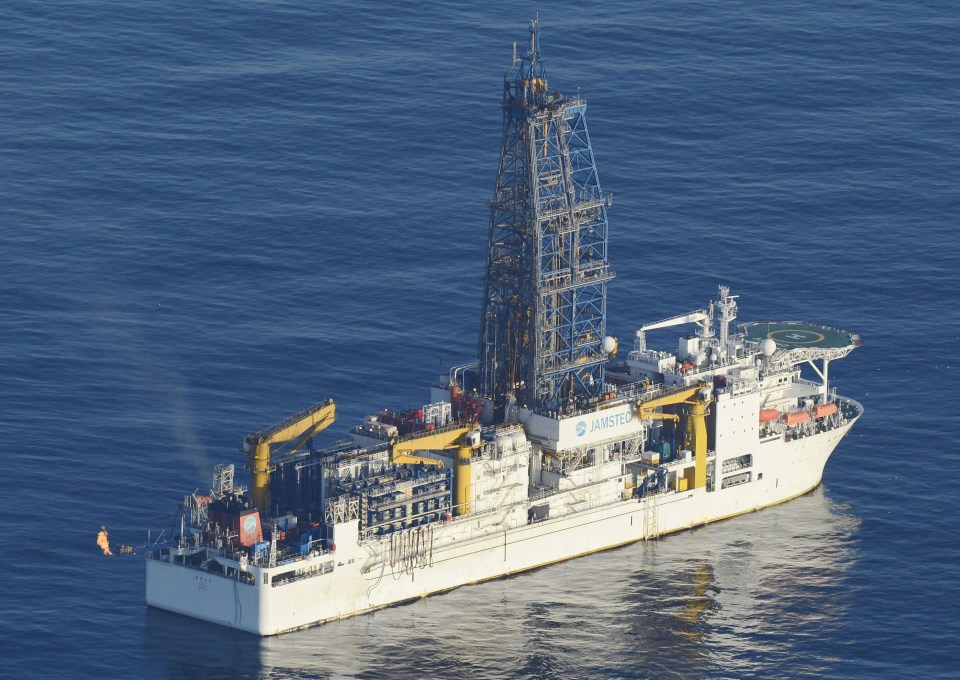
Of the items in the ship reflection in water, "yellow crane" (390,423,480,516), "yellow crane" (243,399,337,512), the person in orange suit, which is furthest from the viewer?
"yellow crane" (390,423,480,516)

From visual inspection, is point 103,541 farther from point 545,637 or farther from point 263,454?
point 545,637

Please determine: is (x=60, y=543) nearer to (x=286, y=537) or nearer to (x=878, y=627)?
(x=286, y=537)

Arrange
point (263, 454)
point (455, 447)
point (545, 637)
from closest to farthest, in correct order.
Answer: point (545, 637) < point (263, 454) < point (455, 447)

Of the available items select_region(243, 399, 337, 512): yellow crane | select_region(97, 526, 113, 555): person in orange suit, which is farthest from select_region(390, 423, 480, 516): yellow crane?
select_region(97, 526, 113, 555): person in orange suit

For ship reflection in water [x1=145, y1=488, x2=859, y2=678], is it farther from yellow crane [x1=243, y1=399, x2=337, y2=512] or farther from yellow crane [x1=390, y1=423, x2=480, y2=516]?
yellow crane [x1=243, y1=399, x2=337, y2=512]

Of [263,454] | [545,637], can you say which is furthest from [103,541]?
[545,637]
